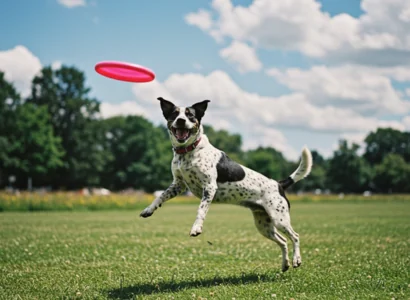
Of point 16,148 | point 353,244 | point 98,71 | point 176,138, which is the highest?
point 16,148

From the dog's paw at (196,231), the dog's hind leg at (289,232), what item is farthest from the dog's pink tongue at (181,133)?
the dog's hind leg at (289,232)

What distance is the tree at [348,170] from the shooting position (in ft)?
375

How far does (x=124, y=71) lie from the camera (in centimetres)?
774

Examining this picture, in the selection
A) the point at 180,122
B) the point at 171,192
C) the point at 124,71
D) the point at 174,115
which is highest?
the point at 124,71

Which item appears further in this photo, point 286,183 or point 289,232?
point 286,183

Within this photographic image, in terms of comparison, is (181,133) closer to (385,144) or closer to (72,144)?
(72,144)

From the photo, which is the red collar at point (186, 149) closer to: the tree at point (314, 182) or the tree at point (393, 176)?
the tree at point (393, 176)

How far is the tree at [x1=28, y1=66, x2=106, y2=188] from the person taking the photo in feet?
241

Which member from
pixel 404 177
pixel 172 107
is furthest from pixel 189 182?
pixel 404 177

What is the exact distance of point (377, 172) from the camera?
370 feet

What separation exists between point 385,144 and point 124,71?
422ft

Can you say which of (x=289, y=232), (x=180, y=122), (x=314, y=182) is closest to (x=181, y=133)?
(x=180, y=122)

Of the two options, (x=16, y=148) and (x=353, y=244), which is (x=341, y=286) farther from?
(x=16, y=148)

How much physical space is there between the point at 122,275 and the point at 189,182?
2133 millimetres
